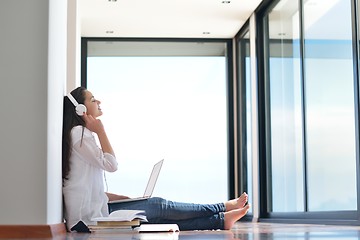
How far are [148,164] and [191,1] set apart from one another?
203 cm

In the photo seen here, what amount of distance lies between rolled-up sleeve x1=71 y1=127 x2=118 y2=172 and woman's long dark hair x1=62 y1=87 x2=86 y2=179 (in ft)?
0.15

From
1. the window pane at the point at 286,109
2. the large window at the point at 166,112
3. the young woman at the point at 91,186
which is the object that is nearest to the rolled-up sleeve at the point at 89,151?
the young woman at the point at 91,186

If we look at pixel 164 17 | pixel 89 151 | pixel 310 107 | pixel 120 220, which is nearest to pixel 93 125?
pixel 89 151

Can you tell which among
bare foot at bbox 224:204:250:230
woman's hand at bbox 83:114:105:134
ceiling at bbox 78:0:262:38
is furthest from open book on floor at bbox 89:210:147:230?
ceiling at bbox 78:0:262:38

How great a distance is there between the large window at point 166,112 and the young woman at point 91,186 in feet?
13.1

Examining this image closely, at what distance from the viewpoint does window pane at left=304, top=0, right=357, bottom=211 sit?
4543 mm

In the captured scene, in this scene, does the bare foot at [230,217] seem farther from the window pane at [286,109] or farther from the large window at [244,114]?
the large window at [244,114]

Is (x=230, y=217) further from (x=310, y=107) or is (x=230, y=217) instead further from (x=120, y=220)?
(x=310, y=107)

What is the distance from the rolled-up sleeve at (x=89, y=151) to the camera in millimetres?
3439
